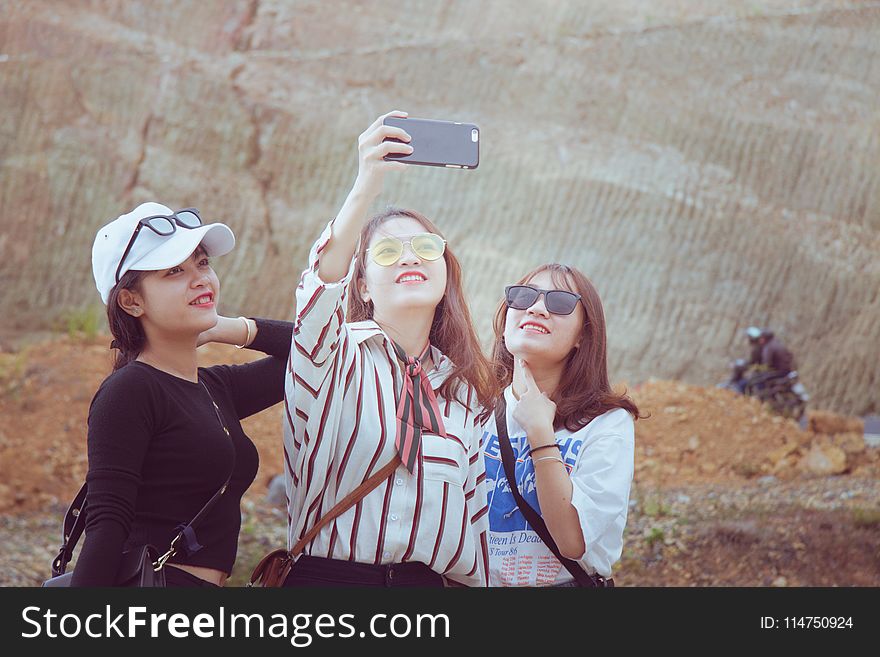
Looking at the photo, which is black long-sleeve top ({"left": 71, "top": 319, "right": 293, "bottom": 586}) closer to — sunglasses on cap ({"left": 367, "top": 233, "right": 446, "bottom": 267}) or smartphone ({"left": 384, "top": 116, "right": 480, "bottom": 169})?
sunglasses on cap ({"left": 367, "top": 233, "right": 446, "bottom": 267})

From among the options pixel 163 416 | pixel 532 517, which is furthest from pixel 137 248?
pixel 532 517

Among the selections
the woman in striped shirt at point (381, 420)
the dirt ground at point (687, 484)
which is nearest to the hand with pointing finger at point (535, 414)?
the woman in striped shirt at point (381, 420)

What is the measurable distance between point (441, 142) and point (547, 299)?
2.13 feet

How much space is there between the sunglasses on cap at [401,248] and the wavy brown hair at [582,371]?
488mm

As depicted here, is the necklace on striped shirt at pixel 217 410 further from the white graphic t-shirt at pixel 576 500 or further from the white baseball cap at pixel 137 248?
the white graphic t-shirt at pixel 576 500

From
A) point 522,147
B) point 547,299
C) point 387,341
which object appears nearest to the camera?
point 387,341

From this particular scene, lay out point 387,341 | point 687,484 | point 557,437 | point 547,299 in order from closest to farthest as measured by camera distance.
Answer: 1. point 387,341
2. point 557,437
3. point 547,299
4. point 687,484

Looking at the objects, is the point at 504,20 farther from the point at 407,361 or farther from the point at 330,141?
Result: the point at 407,361

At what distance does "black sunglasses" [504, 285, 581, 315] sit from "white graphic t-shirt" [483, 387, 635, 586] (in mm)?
354

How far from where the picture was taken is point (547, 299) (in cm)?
316

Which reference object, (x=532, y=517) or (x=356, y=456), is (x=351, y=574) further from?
(x=532, y=517)

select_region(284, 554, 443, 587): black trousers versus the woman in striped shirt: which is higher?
the woman in striped shirt

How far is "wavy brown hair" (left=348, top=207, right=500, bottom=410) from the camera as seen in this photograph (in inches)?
111

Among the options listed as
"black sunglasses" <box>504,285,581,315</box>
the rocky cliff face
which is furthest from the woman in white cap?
the rocky cliff face
